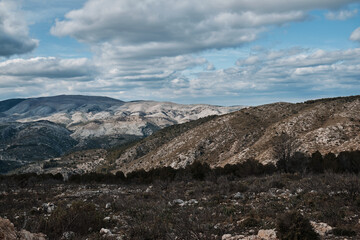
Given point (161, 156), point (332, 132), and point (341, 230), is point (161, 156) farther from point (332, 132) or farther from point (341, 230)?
point (341, 230)

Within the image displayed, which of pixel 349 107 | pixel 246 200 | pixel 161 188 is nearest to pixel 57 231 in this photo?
pixel 246 200

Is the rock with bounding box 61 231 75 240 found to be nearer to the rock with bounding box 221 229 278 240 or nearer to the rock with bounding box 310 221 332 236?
the rock with bounding box 221 229 278 240

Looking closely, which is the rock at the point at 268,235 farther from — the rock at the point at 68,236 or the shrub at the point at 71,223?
the shrub at the point at 71,223

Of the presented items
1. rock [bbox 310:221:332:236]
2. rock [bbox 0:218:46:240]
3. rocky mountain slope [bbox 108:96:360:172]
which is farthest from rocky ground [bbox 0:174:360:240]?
rocky mountain slope [bbox 108:96:360:172]

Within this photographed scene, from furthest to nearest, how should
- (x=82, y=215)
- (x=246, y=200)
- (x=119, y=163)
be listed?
(x=119, y=163), (x=246, y=200), (x=82, y=215)

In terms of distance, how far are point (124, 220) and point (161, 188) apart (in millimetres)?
16230

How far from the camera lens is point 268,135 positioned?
7838 cm

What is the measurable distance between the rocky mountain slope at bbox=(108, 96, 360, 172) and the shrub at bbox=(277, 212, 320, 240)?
43720 mm

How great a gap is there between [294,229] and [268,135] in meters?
71.5

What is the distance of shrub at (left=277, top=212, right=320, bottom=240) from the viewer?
397 inches

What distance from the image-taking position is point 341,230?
35.5 feet

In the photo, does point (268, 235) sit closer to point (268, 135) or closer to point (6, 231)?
point (6, 231)

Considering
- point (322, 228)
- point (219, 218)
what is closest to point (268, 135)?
point (219, 218)

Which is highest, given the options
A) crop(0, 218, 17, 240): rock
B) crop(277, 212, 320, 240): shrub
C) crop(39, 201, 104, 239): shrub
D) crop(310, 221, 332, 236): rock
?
crop(0, 218, 17, 240): rock
